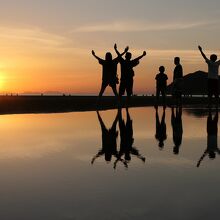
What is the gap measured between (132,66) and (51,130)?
8.49 metres

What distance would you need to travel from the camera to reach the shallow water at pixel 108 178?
12.1 ft

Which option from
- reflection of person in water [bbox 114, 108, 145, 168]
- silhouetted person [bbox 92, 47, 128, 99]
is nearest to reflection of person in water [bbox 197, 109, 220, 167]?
reflection of person in water [bbox 114, 108, 145, 168]

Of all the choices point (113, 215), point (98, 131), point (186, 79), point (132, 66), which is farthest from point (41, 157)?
point (186, 79)

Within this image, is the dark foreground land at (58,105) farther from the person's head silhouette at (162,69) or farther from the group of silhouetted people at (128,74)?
the person's head silhouette at (162,69)

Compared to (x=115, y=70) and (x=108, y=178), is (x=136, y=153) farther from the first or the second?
(x=115, y=70)

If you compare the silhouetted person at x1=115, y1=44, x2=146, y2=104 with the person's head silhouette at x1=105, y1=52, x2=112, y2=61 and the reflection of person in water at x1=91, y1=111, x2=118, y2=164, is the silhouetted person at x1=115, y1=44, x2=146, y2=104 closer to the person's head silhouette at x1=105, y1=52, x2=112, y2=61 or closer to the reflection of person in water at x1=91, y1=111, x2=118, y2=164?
the person's head silhouette at x1=105, y1=52, x2=112, y2=61

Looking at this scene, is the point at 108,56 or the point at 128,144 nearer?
the point at 128,144

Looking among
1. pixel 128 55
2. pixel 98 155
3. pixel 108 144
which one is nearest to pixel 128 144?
pixel 108 144

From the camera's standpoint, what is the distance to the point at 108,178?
16.3ft

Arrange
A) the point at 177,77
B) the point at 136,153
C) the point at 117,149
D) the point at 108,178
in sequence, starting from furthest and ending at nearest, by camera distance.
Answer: the point at 177,77 → the point at 117,149 → the point at 136,153 → the point at 108,178

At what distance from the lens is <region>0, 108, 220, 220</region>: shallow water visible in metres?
3.68

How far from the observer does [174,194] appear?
4199 millimetres

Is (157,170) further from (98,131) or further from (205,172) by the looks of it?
(98,131)

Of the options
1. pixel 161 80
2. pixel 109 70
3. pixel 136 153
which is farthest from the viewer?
pixel 161 80
